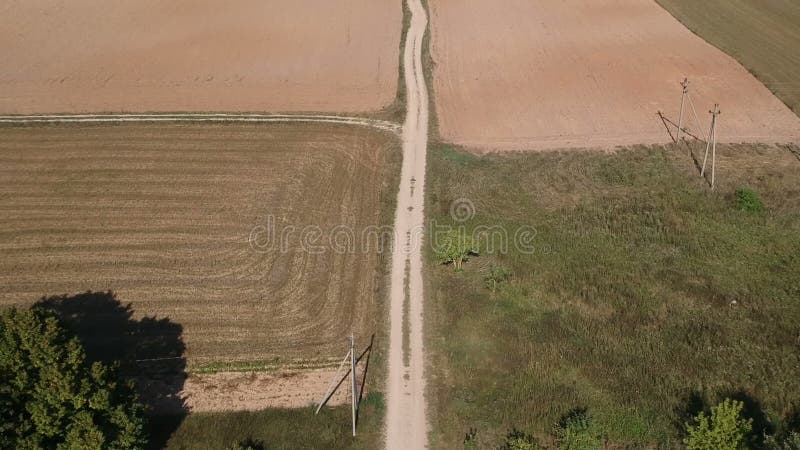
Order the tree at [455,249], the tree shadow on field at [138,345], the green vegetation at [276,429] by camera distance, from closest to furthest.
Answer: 1. the green vegetation at [276,429]
2. the tree shadow on field at [138,345]
3. the tree at [455,249]

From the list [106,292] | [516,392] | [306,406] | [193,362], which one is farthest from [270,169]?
[516,392]

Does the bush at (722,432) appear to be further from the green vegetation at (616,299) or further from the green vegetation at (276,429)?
the green vegetation at (276,429)

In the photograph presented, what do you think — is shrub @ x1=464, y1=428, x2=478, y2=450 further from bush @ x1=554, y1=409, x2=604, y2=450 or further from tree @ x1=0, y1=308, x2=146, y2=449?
tree @ x1=0, y1=308, x2=146, y2=449

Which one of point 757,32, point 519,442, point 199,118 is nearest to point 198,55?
point 199,118

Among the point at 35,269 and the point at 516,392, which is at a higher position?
the point at 35,269

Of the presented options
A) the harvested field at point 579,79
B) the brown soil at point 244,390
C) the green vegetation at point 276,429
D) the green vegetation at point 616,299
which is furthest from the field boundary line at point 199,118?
the green vegetation at point 276,429

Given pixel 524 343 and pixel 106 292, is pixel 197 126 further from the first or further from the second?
pixel 524 343

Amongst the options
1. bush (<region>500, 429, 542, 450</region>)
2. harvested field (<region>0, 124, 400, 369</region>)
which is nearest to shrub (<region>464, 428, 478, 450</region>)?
bush (<region>500, 429, 542, 450</region>)
